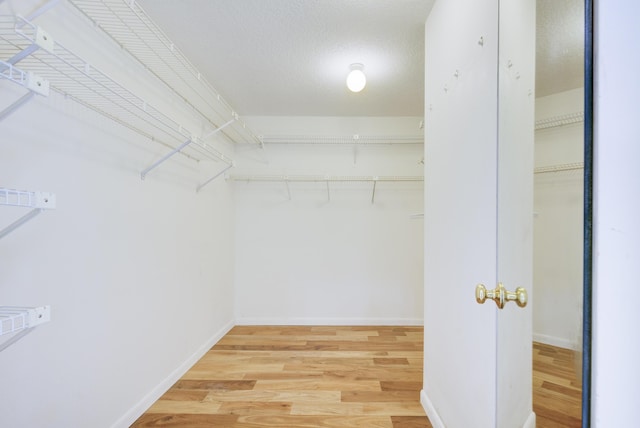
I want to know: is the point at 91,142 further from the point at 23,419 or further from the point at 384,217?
the point at 384,217

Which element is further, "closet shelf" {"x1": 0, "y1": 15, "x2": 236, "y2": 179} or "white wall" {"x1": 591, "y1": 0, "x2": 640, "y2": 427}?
"closet shelf" {"x1": 0, "y1": 15, "x2": 236, "y2": 179}

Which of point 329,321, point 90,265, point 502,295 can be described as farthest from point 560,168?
point 329,321

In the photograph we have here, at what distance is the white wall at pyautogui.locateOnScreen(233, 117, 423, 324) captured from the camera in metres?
3.43

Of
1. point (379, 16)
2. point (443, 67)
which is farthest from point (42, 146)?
point (443, 67)

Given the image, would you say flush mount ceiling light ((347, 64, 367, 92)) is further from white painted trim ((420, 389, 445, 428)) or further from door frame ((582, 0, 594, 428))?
white painted trim ((420, 389, 445, 428))

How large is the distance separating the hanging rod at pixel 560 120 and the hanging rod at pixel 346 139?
2.41 m

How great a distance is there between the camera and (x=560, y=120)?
70cm

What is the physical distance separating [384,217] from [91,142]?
9.19 feet

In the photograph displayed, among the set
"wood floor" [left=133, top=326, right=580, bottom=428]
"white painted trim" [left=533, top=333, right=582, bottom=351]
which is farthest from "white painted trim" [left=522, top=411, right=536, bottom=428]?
A: "wood floor" [left=133, top=326, right=580, bottom=428]

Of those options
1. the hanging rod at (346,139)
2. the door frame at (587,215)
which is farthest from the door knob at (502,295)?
the hanging rod at (346,139)

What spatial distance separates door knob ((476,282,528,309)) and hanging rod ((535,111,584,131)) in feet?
1.53

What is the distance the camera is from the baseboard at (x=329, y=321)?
11.2 feet

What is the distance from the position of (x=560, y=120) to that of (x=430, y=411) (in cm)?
180

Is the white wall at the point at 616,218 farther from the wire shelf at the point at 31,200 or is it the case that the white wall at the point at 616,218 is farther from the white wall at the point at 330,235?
the white wall at the point at 330,235
